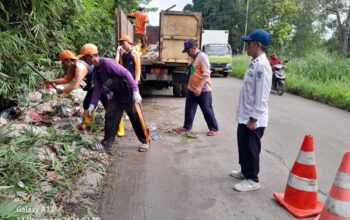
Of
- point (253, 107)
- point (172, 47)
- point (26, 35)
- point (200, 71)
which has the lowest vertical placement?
point (253, 107)

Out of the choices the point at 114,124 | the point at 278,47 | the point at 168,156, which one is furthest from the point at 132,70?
the point at 278,47

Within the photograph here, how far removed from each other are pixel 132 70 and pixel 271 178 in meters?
3.54

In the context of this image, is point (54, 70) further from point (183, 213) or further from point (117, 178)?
point (183, 213)

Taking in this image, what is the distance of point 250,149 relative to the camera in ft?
13.4

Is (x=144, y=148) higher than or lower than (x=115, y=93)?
lower

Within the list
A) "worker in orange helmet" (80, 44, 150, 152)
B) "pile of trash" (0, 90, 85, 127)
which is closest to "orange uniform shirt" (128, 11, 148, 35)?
"pile of trash" (0, 90, 85, 127)

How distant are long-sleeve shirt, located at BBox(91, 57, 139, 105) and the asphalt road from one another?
92 centimetres

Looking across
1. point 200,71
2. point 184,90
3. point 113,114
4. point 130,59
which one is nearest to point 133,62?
point 130,59

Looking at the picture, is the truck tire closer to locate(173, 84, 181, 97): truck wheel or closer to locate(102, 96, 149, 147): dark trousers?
locate(173, 84, 181, 97): truck wheel

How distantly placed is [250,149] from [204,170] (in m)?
0.95

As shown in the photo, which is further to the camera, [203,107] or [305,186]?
[203,107]

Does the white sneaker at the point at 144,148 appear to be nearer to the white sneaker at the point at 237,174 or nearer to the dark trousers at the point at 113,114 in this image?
the dark trousers at the point at 113,114

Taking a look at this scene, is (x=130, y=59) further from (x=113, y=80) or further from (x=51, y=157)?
(x=51, y=157)

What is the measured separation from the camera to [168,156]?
5.38 meters
